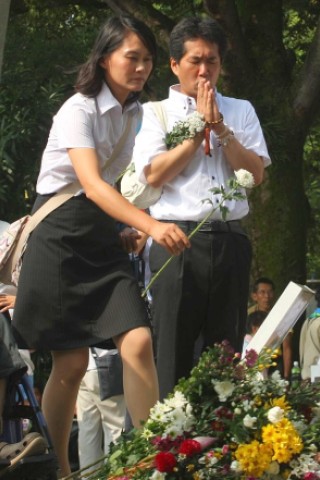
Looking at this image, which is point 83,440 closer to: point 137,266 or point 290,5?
point 137,266

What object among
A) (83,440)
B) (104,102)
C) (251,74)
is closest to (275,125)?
(251,74)

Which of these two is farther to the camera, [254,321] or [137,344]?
[254,321]

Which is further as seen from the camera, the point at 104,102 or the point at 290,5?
the point at 290,5

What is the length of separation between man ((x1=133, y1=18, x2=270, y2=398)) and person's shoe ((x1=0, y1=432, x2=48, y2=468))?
4.02 ft

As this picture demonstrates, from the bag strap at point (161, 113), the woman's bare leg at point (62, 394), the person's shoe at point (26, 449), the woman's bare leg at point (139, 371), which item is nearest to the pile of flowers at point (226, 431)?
the person's shoe at point (26, 449)

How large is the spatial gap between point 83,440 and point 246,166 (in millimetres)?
3800

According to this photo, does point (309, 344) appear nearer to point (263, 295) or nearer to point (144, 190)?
point (263, 295)

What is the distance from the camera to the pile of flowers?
4227 mm

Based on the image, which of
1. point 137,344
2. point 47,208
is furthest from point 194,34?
point 137,344

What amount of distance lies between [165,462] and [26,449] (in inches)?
24.3

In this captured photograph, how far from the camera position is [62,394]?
17.1 feet

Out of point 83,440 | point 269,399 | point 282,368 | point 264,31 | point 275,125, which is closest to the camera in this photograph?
point 269,399

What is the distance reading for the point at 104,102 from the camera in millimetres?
5258

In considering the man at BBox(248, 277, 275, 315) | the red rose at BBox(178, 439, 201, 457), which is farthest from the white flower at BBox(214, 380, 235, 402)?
the man at BBox(248, 277, 275, 315)
